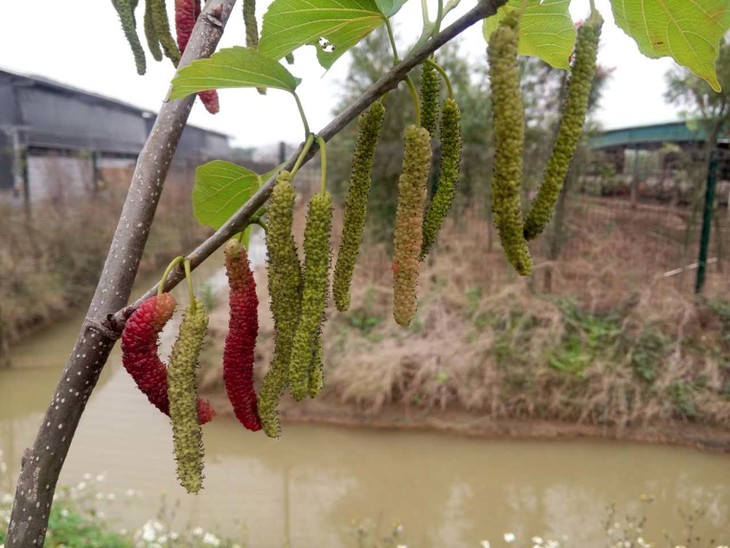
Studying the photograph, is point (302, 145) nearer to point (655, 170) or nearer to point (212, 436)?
point (212, 436)

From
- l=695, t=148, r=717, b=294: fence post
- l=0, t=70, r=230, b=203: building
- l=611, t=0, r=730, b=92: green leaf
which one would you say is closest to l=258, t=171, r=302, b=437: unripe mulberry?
l=611, t=0, r=730, b=92: green leaf

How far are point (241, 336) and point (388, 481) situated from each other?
9.89 feet

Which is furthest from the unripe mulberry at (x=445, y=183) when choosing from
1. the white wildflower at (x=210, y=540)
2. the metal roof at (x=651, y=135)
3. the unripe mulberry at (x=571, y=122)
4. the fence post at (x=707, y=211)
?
the metal roof at (x=651, y=135)

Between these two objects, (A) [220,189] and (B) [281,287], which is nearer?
(B) [281,287]

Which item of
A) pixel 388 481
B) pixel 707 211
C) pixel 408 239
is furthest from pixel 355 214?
pixel 707 211

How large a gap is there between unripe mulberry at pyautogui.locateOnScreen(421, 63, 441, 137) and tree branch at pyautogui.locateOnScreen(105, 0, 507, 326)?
0.05 meters

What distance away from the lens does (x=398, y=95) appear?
201 inches

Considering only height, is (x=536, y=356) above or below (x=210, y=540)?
above

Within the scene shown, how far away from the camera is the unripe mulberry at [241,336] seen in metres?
0.44

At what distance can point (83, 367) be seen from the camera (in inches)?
18.7

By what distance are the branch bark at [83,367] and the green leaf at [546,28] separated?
0.31m

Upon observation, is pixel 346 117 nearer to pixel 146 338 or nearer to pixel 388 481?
pixel 146 338

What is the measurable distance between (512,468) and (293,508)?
1205 millimetres

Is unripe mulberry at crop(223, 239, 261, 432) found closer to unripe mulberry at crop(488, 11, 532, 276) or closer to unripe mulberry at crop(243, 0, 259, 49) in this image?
unripe mulberry at crop(488, 11, 532, 276)
